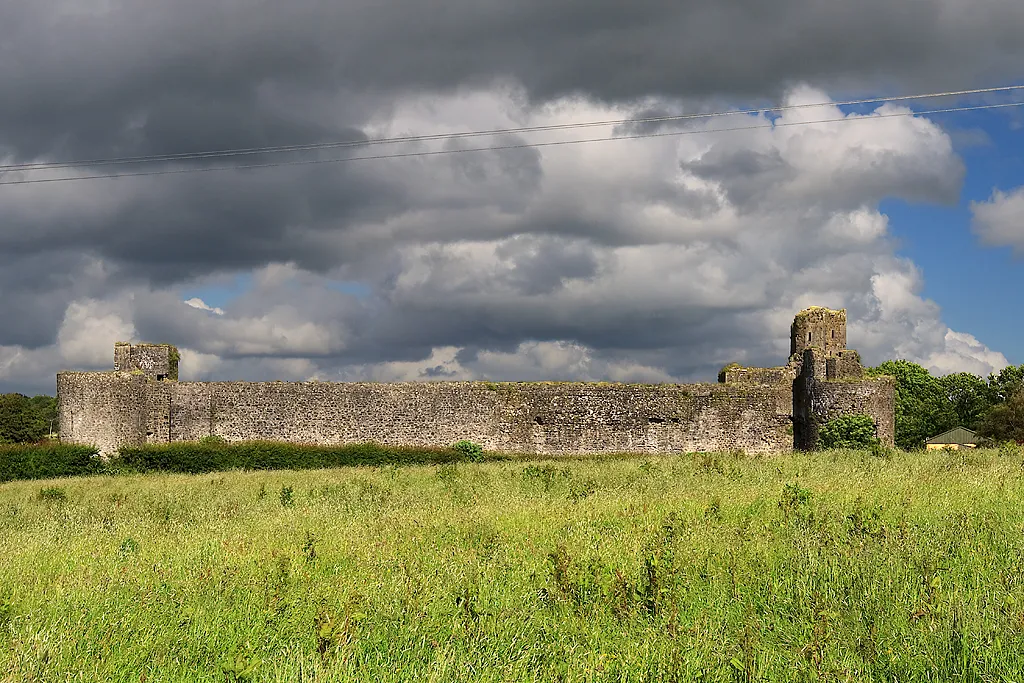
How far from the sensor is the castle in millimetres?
29172

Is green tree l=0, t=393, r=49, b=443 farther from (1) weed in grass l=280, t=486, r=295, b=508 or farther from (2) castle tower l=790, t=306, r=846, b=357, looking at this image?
(2) castle tower l=790, t=306, r=846, b=357

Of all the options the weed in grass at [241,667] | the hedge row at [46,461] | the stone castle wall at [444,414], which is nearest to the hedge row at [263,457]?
the hedge row at [46,461]

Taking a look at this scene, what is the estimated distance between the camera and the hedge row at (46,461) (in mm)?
26766

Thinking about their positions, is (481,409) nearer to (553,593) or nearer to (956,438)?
(553,593)

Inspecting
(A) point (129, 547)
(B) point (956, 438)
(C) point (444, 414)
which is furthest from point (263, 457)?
(B) point (956, 438)

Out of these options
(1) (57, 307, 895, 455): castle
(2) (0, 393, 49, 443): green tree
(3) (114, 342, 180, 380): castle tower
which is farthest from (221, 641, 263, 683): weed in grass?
(2) (0, 393, 49, 443): green tree

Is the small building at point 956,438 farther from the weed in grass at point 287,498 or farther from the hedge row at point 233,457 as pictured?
the weed in grass at point 287,498

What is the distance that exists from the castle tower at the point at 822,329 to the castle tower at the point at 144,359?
23.2 m

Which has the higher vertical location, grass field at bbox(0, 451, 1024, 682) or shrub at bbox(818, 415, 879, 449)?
shrub at bbox(818, 415, 879, 449)

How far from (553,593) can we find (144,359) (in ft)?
93.8

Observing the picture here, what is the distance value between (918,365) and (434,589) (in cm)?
5486

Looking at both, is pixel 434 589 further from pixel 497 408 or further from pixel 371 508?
pixel 497 408

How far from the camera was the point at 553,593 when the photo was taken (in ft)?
22.2

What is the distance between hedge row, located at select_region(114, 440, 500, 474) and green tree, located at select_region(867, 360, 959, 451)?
3457 cm
